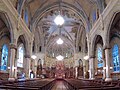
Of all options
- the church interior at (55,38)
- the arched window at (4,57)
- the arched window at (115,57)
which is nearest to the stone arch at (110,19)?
the church interior at (55,38)

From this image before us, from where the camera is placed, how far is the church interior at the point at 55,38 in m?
15.8

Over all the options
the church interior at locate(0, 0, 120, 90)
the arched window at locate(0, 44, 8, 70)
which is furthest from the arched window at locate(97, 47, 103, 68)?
the arched window at locate(0, 44, 8, 70)

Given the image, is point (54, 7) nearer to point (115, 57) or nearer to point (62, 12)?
point (62, 12)

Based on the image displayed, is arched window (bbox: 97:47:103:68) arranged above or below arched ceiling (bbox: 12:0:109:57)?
below

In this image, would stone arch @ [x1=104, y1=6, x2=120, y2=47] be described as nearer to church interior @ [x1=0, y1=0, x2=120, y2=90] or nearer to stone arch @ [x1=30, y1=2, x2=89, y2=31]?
church interior @ [x1=0, y1=0, x2=120, y2=90]

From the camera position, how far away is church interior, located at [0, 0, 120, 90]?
51.8 feet

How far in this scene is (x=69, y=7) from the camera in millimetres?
26531

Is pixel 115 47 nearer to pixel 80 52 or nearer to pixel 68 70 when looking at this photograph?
pixel 80 52

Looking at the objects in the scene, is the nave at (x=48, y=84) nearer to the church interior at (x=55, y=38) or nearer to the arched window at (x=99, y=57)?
the church interior at (x=55, y=38)

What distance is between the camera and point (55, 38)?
43.3 metres

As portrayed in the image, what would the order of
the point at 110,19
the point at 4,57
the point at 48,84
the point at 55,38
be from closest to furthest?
the point at 48,84, the point at 110,19, the point at 4,57, the point at 55,38

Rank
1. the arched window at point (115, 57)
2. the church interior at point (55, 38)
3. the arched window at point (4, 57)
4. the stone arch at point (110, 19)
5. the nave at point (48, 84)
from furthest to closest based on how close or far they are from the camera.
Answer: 1. the arched window at point (4, 57)
2. the arched window at point (115, 57)
3. the church interior at point (55, 38)
4. the stone arch at point (110, 19)
5. the nave at point (48, 84)

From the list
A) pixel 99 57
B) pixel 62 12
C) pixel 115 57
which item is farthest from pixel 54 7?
pixel 115 57

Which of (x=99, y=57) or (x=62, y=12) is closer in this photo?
(x=62, y=12)
